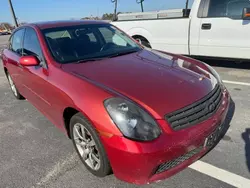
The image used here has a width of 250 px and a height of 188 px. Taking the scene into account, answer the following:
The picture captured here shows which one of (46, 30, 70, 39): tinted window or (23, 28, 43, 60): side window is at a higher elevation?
(46, 30, 70, 39): tinted window

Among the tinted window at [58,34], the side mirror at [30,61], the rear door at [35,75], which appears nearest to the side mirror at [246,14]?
the tinted window at [58,34]

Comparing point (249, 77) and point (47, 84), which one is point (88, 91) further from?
point (249, 77)

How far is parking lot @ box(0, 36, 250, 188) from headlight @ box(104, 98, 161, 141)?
2.18 ft

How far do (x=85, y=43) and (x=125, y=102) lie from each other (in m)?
1.55

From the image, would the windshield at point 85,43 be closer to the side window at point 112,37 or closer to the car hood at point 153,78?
the side window at point 112,37

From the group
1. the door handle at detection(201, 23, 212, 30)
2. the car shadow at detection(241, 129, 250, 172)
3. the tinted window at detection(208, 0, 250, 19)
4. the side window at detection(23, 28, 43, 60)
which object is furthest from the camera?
the door handle at detection(201, 23, 212, 30)

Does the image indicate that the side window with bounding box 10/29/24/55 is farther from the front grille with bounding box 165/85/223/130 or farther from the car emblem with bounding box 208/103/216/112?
the car emblem with bounding box 208/103/216/112

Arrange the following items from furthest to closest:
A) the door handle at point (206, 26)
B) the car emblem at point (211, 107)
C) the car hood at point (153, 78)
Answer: the door handle at point (206, 26) → the car emblem at point (211, 107) → the car hood at point (153, 78)

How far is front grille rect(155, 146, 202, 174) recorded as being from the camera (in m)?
2.08

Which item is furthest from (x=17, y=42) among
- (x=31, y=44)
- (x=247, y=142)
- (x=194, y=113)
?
(x=247, y=142)

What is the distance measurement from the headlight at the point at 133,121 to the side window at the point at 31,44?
1.56 m

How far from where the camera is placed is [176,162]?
216 centimetres

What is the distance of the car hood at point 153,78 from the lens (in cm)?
219

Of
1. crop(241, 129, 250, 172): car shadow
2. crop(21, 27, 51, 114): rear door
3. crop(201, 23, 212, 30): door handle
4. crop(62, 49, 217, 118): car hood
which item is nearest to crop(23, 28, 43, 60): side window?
crop(21, 27, 51, 114): rear door
